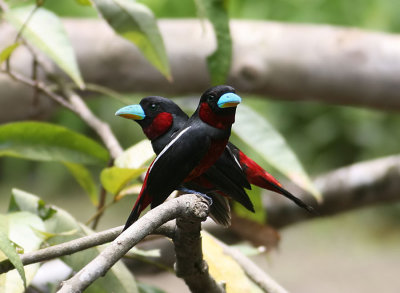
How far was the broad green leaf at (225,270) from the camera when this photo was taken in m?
0.58

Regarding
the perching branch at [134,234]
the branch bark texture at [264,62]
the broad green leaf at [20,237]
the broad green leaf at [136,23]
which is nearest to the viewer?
the perching branch at [134,234]

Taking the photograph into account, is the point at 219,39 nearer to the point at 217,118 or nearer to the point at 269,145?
the point at 269,145

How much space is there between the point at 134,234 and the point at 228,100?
0.09m

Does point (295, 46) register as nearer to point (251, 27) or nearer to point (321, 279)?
point (251, 27)

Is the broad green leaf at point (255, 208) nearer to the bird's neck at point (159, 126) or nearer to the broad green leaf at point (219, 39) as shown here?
the broad green leaf at point (219, 39)

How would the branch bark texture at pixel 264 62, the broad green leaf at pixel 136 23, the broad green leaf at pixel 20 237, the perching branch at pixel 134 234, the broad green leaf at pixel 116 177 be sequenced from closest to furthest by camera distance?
the perching branch at pixel 134 234, the broad green leaf at pixel 20 237, the broad green leaf at pixel 116 177, the broad green leaf at pixel 136 23, the branch bark texture at pixel 264 62

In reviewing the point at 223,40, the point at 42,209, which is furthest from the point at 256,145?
the point at 42,209

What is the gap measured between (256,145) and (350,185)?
0.68 m

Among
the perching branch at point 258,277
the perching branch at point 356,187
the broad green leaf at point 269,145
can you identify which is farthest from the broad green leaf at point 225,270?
the perching branch at point 356,187

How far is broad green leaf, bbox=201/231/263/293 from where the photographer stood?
0.58 meters

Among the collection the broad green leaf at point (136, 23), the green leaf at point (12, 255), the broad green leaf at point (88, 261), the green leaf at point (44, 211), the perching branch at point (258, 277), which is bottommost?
the green leaf at point (12, 255)

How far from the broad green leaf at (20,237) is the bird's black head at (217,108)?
0.69 feet

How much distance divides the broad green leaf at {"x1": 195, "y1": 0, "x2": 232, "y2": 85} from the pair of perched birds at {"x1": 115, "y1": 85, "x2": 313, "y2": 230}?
9.4 inches

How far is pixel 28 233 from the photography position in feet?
1.93
